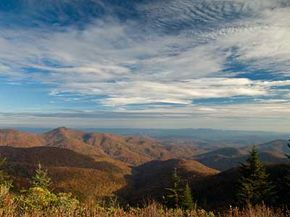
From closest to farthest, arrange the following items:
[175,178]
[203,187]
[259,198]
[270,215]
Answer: [270,215] → [259,198] → [175,178] → [203,187]

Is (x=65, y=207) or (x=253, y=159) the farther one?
(x=253, y=159)

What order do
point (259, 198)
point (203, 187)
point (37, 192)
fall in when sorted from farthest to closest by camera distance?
point (203, 187) < point (259, 198) < point (37, 192)

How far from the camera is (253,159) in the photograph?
66.1m

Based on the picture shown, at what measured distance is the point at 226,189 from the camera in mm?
141375

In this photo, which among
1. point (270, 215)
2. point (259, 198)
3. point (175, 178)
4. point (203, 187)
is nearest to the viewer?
point (270, 215)

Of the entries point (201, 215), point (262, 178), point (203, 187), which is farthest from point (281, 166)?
point (201, 215)

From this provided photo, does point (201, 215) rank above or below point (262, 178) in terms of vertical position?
above

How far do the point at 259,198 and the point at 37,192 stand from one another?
2238 inches

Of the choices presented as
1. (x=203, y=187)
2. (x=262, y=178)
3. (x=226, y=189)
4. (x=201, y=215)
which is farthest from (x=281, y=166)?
(x=201, y=215)

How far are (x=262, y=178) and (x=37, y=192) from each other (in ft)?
190

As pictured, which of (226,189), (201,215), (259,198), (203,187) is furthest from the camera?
(203,187)

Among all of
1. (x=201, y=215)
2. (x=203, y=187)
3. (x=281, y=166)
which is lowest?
(x=203, y=187)

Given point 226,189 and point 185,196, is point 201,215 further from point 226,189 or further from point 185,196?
point 226,189

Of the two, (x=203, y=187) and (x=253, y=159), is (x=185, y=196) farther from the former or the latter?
(x=203, y=187)
